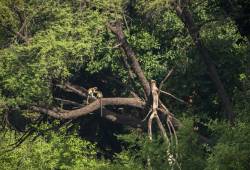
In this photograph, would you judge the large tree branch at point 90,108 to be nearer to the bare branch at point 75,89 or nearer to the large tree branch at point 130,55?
the large tree branch at point 130,55

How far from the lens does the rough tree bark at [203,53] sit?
825 inches

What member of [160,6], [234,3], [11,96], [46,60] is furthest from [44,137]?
[234,3]

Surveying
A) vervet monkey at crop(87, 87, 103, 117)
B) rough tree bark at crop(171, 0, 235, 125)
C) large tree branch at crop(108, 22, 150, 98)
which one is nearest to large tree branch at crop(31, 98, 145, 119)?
vervet monkey at crop(87, 87, 103, 117)

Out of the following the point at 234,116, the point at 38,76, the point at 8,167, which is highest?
the point at 38,76

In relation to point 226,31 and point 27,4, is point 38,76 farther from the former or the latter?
point 226,31

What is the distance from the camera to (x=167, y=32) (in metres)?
23.5

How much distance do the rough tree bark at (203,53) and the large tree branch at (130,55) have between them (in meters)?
2.02

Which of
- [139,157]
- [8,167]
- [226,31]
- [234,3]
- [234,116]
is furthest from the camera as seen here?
[8,167]

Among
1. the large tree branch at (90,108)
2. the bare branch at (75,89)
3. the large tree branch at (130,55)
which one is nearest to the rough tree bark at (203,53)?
the large tree branch at (130,55)

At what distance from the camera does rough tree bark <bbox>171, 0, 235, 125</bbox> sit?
825 inches

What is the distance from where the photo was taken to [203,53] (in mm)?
21359

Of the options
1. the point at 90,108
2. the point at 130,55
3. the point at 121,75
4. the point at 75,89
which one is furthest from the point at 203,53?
the point at 75,89

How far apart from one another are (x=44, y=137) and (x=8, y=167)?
1.69m

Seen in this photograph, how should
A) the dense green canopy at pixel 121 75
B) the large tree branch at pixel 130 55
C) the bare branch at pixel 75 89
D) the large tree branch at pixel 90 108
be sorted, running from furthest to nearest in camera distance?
the bare branch at pixel 75 89 → the large tree branch at pixel 90 108 → the large tree branch at pixel 130 55 → the dense green canopy at pixel 121 75
